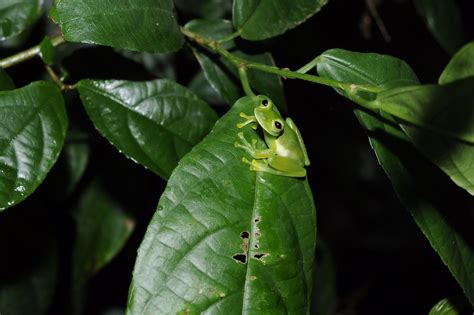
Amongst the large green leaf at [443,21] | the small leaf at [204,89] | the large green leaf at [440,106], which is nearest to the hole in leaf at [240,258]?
the large green leaf at [440,106]

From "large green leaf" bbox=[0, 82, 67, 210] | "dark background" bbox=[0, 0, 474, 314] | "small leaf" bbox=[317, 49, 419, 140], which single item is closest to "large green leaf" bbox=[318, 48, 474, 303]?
"small leaf" bbox=[317, 49, 419, 140]

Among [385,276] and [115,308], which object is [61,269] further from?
[385,276]

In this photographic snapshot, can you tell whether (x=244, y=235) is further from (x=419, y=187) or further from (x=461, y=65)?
(x=461, y=65)

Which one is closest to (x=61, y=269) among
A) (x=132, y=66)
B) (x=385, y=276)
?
(x=132, y=66)

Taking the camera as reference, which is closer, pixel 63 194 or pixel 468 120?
pixel 468 120

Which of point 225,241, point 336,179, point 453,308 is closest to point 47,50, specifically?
point 225,241

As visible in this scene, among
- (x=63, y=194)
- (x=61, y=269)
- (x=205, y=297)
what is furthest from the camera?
(x=61, y=269)

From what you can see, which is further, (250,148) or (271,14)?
(271,14)

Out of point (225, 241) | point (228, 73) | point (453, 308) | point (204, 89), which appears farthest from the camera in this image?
point (204, 89)
